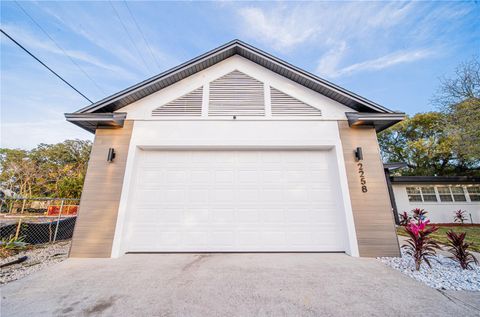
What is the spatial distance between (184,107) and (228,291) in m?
4.27

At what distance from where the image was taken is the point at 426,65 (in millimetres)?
8953

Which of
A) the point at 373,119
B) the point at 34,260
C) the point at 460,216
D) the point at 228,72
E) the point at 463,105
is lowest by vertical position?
the point at 34,260

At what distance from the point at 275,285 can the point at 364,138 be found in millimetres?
4073

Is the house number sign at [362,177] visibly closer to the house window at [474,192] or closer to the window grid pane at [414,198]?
the window grid pane at [414,198]

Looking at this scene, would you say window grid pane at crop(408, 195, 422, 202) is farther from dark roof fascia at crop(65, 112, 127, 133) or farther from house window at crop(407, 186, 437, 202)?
dark roof fascia at crop(65, 112, 127, 133)

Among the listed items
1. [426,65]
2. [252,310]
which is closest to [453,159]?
[426,65]

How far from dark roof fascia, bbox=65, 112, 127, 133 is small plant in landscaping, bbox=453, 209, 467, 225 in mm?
16383

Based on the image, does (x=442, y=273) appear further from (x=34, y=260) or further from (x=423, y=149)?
(x=423, y=149)

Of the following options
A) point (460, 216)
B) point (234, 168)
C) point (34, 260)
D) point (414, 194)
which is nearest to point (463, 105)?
point (414, 194)

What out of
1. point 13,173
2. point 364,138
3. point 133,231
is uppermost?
point 13,173

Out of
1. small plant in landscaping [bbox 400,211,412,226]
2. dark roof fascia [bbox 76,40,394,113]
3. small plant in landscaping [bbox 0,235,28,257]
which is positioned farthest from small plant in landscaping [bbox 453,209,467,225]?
small plant in landscaping [bbox 0,235,28,257]

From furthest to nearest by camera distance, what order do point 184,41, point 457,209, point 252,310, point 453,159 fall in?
1. point 453,159
2. point 457,209
3. point 184,41
4. point 252,310

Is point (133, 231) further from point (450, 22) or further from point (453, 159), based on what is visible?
point (453, 159)

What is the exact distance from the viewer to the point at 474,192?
A: 9961mm
